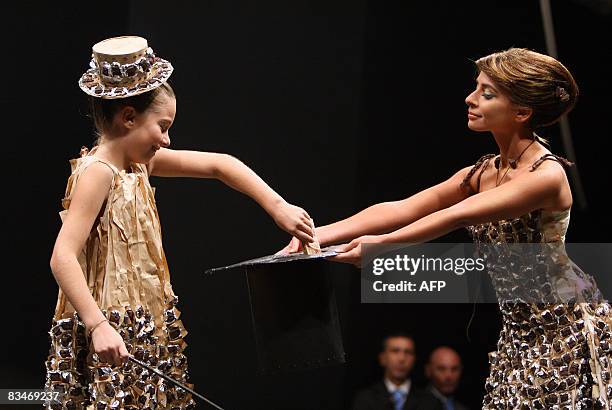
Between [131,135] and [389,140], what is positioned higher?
[389,140]

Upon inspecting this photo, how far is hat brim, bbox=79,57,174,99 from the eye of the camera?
273 cm

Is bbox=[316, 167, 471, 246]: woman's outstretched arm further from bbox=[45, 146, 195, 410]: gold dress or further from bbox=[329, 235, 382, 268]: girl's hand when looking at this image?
bbox=[45, 146, 195, 410]: gold dress

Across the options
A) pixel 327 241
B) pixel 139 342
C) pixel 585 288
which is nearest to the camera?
pixel 139 342

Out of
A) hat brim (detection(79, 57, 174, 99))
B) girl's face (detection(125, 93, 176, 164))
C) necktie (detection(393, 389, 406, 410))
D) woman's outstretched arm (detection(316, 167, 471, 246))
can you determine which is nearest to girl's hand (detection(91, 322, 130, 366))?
girl's face (detection(125, 93, 176, 164))

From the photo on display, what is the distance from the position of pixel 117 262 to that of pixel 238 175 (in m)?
0.41

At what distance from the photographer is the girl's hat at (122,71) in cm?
273

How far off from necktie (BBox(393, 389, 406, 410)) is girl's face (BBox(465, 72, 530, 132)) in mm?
761

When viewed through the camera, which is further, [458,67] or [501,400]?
[458,67]

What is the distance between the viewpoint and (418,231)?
287cm

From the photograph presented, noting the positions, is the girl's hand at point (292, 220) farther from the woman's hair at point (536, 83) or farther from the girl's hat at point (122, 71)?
the woman's hair at point (536, 83)

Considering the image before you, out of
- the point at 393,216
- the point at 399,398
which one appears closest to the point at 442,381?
the point at 399,398

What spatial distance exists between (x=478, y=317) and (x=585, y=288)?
2.99ft

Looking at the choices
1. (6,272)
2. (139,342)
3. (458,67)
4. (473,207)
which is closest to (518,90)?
(473,207)

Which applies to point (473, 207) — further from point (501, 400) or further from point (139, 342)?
point (139, 342)
